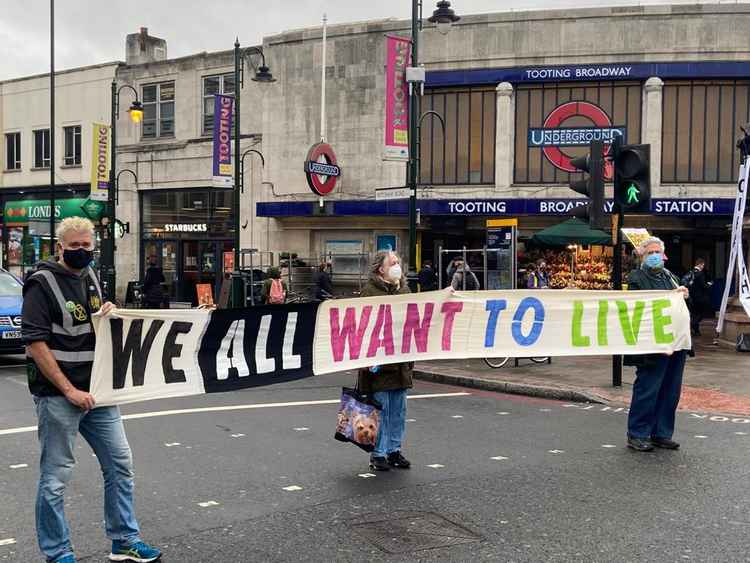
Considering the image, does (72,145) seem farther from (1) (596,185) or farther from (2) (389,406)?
(2) (389,406)

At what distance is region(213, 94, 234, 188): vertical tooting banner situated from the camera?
974 inches

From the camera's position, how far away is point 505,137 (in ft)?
80.1

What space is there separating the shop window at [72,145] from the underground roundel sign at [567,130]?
19.1 m

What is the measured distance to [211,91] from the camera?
94.8 ft

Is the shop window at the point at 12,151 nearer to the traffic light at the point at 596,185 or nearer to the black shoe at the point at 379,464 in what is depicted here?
the traffic light at the point at 596,185

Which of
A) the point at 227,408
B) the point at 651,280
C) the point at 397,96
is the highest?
the point at 397,96

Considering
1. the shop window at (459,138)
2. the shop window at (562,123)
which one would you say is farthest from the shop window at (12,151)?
the shop window at (562,123)

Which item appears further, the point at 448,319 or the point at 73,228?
the point at 448,319

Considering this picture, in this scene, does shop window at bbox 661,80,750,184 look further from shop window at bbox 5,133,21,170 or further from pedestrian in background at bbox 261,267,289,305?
shop window at bbox 5,133,21,170

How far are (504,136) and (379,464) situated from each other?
1906 centimetres

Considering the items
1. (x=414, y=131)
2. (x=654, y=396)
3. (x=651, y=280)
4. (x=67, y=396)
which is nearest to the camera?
(x=67, y=396)

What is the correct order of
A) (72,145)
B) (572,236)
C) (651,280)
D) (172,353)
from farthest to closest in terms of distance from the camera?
(72,145) → (572,236) → (651,280) → (172,353)

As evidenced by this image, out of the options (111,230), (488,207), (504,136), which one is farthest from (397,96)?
(111,230)

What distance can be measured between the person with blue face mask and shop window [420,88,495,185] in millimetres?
17283
